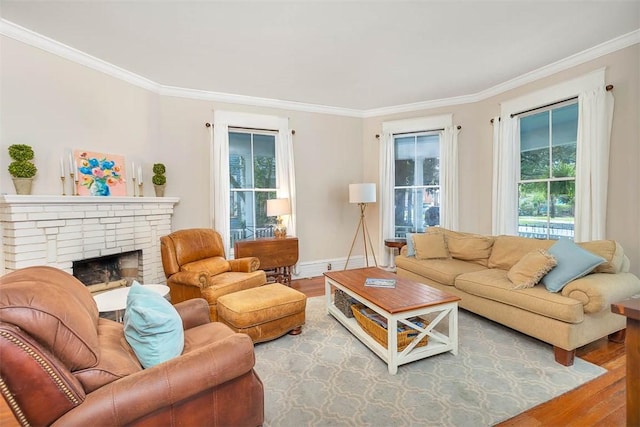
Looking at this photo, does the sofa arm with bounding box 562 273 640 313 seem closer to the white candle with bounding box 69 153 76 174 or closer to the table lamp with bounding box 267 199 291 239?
the table lamp with bounding box 267 199 291 239

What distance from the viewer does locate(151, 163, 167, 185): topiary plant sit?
3447 millimetres

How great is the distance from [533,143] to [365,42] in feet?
8.24

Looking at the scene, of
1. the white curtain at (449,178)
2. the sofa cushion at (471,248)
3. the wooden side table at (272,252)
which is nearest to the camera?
the sofa cushion at (471,248)

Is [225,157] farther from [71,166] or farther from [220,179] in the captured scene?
[71,166]

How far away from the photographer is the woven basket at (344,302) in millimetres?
2723

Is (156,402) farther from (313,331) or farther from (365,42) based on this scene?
(365,42)

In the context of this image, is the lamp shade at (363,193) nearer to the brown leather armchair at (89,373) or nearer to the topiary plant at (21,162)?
the brown leather armchair at (89,373)

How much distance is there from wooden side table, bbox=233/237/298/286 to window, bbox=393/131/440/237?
5.97 ft

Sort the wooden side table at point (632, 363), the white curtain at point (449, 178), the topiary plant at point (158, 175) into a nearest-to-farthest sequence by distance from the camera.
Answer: the wooden side table at point (632, 363) → the topiary plant at point (158, 175) → the white curtain at point (449, 178)

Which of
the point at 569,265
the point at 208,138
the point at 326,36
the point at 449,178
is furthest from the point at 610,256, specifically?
the point at 208,138

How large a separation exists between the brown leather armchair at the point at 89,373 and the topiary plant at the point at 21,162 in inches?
66.9

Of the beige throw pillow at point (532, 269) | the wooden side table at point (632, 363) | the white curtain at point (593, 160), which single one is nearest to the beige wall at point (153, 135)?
the beige throw pillow at point (532, 269)

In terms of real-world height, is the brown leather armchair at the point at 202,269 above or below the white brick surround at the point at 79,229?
below

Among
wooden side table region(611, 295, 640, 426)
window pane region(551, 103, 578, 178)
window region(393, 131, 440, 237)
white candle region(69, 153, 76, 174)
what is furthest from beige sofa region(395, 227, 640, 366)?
white candle region(69, 153, 76, 174)
